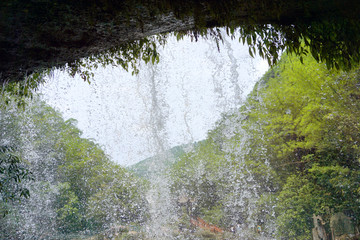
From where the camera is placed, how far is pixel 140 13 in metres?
1.93

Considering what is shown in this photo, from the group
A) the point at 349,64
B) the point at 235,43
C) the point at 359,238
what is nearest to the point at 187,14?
the point at 349,64

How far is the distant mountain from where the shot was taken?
1283 cm

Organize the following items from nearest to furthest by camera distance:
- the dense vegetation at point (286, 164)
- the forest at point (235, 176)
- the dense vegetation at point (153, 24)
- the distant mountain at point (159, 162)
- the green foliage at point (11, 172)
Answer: the dense vegetation at point (153, 24), the green foliage at point (11, 172), the dense vegetation at point (286, 164), the forest at point (235, 176), the distant mountain at point (159, 162)

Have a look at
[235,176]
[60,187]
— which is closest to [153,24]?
[235,176]

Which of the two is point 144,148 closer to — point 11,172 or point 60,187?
point 60,187

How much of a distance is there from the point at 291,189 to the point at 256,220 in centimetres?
168

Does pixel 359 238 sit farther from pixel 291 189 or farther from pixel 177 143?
pixel 177 143

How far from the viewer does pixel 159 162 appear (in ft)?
43.0

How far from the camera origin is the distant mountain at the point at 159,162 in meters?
12.8

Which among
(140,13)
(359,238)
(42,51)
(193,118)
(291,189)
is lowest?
(359,238)

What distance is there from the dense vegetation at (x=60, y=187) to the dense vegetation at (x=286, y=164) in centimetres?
223

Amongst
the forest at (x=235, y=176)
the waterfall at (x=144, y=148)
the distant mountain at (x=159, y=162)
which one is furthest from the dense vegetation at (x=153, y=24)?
the distant mountain at (x=159, y=162)

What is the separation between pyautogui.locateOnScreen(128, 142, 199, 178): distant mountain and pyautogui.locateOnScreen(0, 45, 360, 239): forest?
0.42 m

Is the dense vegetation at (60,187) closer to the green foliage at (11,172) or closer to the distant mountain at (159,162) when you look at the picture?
the distant mountain at (159,162)
